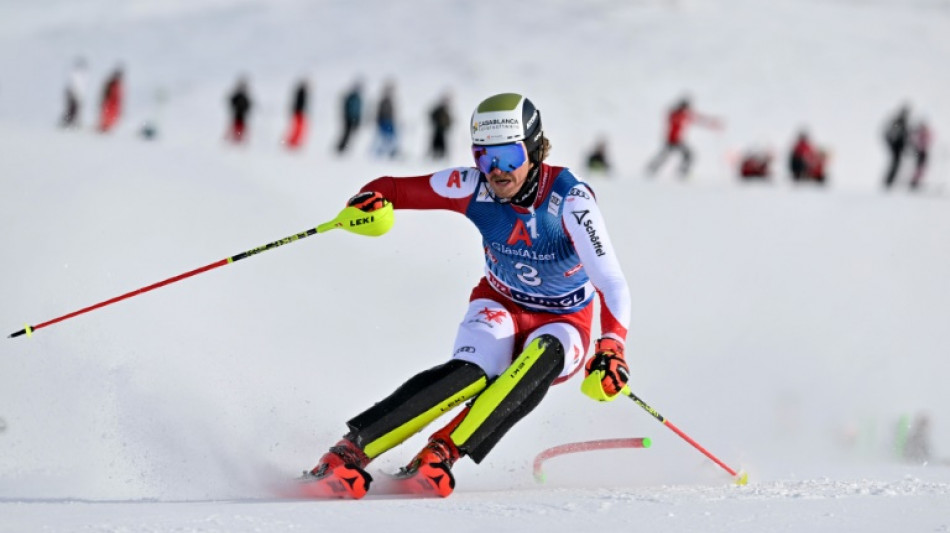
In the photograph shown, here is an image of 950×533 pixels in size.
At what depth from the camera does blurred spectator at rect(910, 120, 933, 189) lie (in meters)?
20.8

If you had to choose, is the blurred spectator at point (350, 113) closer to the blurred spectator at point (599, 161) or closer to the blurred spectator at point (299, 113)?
the blurred spectator at point (299, 113)

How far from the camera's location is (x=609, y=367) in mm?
5520

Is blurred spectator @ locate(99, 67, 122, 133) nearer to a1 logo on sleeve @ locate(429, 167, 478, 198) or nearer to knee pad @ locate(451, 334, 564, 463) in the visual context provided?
a1 logo on sleeve @ locate(429, 167, 478, 198)

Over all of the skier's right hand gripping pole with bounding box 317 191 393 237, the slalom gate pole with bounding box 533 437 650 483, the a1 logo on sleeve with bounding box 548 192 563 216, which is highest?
the a1 logo on sleeve with bounding box 548 192 563 216

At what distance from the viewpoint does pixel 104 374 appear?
24.6ft

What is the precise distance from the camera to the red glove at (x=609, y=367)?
18.0 feet

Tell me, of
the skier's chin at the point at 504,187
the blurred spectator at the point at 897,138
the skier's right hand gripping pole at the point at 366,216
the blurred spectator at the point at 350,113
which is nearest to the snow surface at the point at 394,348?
the blurred spectator at the point at 897,138

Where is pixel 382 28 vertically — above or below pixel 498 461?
above

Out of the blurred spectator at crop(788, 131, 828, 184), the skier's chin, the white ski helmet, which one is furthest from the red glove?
the blurred spectator at crop(788, 131, 828, 184)

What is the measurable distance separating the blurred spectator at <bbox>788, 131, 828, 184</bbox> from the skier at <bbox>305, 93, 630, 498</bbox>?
605 inches

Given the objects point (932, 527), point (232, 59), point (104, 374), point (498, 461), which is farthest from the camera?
point (232, 59)

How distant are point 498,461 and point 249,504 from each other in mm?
3797

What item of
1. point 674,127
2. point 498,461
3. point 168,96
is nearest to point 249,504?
point 498,461

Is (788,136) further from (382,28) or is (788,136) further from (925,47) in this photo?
(382,28)
